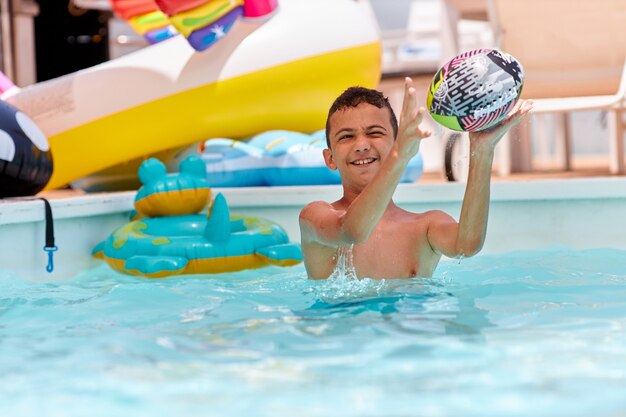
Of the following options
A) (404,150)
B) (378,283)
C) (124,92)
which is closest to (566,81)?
(124,92)

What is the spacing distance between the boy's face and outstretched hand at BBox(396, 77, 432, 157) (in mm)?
402

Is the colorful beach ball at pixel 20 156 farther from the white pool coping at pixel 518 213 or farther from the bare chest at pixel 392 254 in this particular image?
the bare chest at pixel 392 254

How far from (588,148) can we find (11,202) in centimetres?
1260

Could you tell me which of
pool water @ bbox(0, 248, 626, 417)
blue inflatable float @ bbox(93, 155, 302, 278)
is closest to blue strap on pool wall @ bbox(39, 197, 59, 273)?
blue inflatable float @ bbox(93, 155, 302, 278)

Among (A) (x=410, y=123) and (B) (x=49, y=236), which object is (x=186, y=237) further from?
(A) (x=410, y=123)

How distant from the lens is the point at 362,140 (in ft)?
8.01

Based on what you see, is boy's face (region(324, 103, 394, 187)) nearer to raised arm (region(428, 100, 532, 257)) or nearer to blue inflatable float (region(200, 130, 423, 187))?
raised arm (region(428, 100, 532, 257))

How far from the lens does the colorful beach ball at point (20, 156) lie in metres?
3.65

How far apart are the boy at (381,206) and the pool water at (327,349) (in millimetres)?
86

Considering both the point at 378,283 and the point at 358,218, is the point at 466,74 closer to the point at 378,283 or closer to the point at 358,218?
the point at 358,218

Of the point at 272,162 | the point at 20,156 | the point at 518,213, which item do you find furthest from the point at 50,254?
the point at 518,213

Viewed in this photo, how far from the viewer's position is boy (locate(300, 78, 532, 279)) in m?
2.15

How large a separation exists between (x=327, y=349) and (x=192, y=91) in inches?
129

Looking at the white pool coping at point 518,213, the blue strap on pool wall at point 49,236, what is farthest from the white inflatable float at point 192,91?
the blue strap on pool wall at point 49,236
